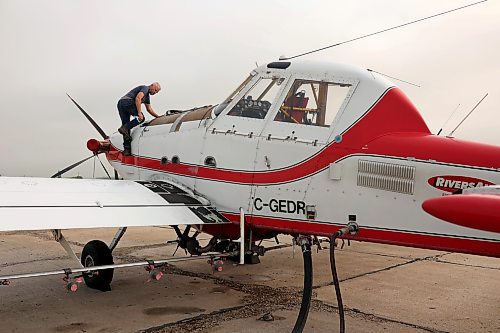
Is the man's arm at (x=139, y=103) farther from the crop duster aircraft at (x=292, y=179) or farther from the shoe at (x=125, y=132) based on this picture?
the crop duster aircraft at (x=292, y=179)

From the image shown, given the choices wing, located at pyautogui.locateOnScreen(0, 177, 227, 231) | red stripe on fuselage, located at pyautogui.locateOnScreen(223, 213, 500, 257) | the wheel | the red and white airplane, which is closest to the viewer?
red stripe on fuselage, located at pyautogui.locateOnScreen(223, 213, 500, 257)

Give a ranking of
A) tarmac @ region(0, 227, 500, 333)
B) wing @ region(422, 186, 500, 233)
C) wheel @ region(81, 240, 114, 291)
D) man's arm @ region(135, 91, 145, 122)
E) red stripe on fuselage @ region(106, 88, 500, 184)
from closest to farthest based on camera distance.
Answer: wing @ region(422, 186, 500, 233) → red stripe on fuselage @ region(106, 88, 500, 184) → tarmac @ region(0, 227, 500, 333) → wheel @ region(81, 240, 114, 291) → man's arm @ region(135, 91, 145, 122)

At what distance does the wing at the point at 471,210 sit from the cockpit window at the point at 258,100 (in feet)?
10.7

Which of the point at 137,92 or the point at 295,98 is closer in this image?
the point at 295,98

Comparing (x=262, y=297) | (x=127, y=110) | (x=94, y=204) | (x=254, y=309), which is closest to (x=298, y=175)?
(x=254, y=309)

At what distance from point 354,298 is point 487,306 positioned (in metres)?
1.78

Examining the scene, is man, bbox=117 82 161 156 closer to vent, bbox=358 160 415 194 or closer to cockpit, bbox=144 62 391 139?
cockpit, bbox=144 62 391 139

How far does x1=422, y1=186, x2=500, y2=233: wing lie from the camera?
138 inches

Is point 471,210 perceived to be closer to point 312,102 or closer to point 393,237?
point 393,237

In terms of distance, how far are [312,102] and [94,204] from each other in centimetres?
302

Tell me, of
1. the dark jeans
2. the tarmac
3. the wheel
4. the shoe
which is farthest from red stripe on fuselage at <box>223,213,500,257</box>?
the dark jeans

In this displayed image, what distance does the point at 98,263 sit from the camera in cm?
719

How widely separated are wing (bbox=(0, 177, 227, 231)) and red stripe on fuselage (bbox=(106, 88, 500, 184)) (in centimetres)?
87

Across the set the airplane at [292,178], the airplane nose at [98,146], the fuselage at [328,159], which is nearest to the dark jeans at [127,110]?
the airplane nose at [98,146]
